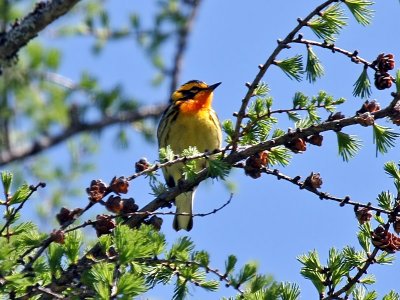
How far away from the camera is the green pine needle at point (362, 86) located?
10.2 feet

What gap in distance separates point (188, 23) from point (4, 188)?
17.5 feet

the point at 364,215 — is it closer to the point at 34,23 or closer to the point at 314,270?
the point at 314,270

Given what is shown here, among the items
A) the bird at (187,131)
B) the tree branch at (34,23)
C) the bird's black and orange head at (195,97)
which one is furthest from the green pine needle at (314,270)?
the bird's black and orange head at (195,97)

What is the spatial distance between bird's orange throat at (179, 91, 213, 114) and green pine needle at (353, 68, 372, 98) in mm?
2417

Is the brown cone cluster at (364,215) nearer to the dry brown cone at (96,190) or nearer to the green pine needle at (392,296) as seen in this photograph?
the green pine needle at (392,296)

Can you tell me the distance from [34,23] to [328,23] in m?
1.92

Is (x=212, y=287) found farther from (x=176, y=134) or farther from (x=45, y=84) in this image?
(x=45, y=84)

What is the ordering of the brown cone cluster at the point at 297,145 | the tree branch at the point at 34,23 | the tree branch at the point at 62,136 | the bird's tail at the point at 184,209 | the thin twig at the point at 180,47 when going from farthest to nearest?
the thin twig at the point at 180,47 → the tree branch at the point at 62,136 → the bird's tail at the point at 184,209 → the tree branch at the point at 34,23 → the brown cone cluster at the point at 297,145

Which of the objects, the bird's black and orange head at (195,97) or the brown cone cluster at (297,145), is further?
the bird's black and orange head at (195,97)

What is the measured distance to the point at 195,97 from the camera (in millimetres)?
5680

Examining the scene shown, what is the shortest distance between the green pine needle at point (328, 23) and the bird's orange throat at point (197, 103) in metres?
2.44

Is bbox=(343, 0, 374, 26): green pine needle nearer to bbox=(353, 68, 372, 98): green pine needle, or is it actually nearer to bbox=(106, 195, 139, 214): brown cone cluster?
bbox=(353, 68, 372, 98): green pine needle

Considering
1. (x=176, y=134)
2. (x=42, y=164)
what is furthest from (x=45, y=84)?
(x=176, y=134)

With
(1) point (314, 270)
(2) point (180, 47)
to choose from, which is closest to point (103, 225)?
(1) point (314, 270)
